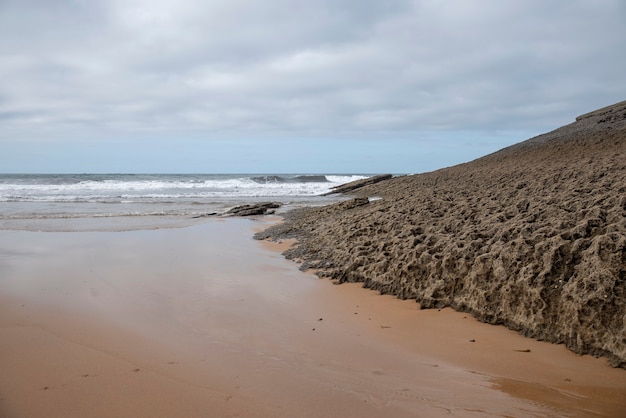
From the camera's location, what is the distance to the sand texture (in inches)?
146

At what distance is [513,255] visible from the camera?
4551 millimetres

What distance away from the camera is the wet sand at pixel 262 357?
3.00 meters

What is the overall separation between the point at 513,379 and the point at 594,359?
70 cm

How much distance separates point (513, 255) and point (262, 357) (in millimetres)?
2726

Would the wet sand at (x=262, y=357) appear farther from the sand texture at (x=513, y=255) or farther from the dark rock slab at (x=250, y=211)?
the dark rock slab at (x=250, y=211)

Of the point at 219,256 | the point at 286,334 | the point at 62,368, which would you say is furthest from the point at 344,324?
the point at 219,256

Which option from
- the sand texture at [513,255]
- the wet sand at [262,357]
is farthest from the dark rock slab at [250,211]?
the wet sand at [262,357]

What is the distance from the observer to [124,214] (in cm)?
1731

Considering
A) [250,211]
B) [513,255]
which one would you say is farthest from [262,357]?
[250,211]

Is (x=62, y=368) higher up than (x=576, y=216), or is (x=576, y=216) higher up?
(x=576, y=216)

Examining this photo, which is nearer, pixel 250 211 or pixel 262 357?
pixel 262 357

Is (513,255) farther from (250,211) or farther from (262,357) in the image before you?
(250,211)

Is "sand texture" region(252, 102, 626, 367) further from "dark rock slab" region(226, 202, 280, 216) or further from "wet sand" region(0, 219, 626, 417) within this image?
"dark rock slab" region(226, 202, 280, 216)

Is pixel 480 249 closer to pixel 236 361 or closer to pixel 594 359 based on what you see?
pixel 594 359
